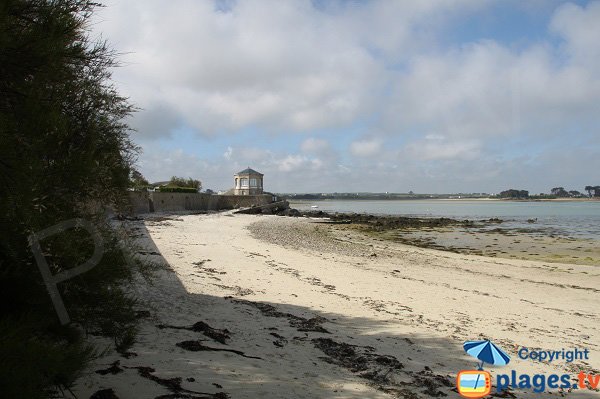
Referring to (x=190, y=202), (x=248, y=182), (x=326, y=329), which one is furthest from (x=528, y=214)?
(x=326, y=329)

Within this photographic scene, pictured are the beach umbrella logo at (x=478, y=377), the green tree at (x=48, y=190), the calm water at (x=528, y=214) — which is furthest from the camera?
the calm water at (x=528, y=214)

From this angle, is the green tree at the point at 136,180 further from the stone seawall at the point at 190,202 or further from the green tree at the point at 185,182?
the green tree at the point at 185,182

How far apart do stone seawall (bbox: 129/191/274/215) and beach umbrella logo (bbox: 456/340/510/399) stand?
71.9 ft

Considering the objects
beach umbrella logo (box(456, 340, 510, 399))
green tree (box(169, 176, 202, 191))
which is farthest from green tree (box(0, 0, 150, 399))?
green tree (box(169, 176, 202, 191))

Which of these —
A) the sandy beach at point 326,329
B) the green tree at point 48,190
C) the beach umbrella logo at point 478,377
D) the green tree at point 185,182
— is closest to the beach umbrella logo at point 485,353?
the beach umbrella logo at point 478,377

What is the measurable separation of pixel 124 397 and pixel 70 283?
1101mm

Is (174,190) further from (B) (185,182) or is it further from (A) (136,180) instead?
(A) (136,180)

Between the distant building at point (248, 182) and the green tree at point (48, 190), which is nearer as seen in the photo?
the green tree at point (48, 190)

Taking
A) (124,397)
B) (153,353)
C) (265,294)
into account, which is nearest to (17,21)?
(124,397)

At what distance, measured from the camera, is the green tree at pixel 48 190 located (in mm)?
2672

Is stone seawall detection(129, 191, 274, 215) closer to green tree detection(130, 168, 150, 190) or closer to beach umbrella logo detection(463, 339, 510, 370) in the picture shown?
green tree detection(130, 168, 150, 190)

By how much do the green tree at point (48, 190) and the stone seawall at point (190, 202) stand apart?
21260 mm

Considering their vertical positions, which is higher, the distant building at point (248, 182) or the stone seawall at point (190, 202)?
the distant building at point (248, 182)

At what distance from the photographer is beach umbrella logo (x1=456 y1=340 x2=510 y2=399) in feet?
15.6
